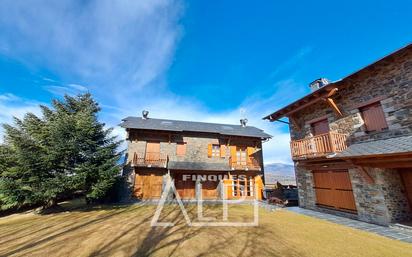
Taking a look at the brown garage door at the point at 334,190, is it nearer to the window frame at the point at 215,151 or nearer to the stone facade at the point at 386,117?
the stone facade at the point at 386,117

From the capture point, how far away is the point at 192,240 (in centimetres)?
627

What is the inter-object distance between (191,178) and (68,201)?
10635 mm

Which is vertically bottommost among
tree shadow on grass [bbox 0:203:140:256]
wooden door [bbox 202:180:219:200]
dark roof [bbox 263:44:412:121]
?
tree shadow on grass [bbox 0:203:140:256]

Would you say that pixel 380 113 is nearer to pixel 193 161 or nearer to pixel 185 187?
pixel 193 161

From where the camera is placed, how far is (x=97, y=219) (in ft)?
30.8

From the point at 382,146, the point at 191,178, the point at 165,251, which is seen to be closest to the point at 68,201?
the point at 191,178

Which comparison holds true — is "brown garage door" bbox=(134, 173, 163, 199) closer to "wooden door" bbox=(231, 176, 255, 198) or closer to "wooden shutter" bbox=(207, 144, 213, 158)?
"wooden shutter" bbox=(207, 144, 213, 158)

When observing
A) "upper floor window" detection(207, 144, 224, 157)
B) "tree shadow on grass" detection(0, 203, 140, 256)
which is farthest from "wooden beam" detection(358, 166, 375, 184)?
"tree shadow on grass" detection(0, 203, 140, 256)

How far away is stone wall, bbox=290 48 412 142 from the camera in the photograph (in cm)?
761

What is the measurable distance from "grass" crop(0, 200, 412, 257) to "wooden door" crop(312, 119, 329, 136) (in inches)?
204

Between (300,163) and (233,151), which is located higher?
(233,151)

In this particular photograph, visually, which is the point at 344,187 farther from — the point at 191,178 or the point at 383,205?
the point at 191,178

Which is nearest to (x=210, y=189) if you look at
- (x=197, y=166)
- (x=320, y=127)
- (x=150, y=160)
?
(x=197, y=166)

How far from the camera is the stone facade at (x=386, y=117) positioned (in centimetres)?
762
